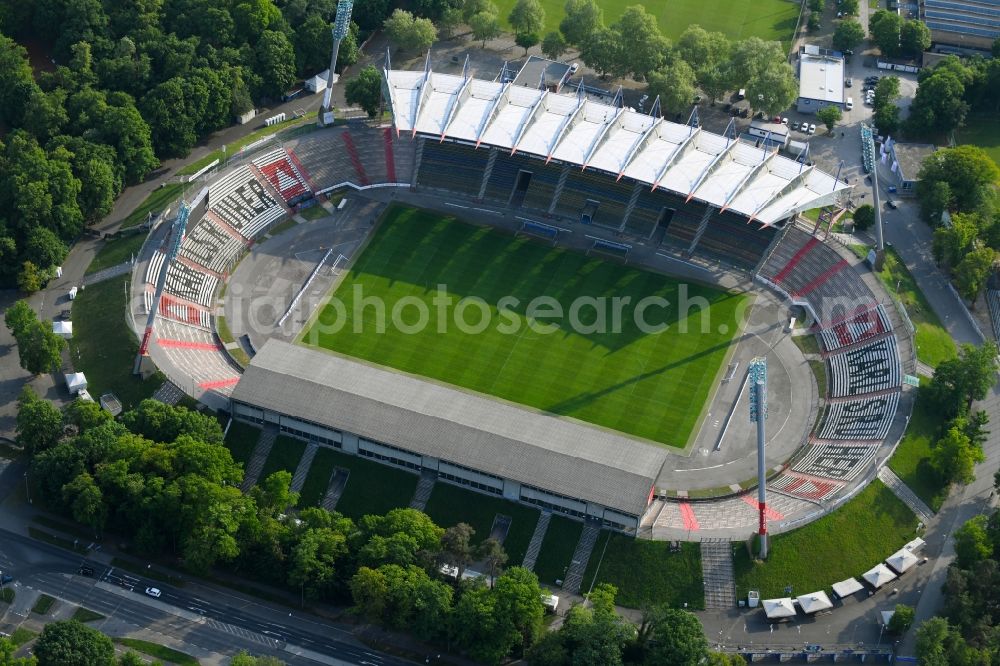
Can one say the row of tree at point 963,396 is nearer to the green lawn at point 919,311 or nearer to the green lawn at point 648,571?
the green lawn at point 919,311

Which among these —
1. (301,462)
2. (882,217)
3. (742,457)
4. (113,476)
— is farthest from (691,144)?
(113,476)

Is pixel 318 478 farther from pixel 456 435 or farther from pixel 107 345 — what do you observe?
pixel 107 345

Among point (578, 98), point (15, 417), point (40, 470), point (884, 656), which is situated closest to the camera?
point (884, 656)

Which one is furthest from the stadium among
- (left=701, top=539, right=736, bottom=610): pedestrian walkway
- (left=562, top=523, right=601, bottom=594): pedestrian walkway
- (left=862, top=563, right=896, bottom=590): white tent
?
(left=862, top=563, right=896, bottom=590): white tent

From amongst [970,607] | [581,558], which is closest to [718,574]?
[581,558]

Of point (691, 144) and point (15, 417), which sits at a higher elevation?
point (691, 144)

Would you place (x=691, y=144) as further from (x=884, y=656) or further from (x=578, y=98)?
(x=884, y=656)
